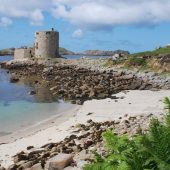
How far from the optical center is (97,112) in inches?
958

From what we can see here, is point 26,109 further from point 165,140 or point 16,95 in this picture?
point 165,140

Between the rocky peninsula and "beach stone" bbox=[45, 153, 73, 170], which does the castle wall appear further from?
"beach stone" bbox=[45, 153, 73, 170]

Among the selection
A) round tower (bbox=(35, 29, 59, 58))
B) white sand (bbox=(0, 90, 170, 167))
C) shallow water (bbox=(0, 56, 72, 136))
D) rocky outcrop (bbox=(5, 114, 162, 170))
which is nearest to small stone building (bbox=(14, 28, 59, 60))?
round tower (bbox=(35, 29, 59, 58))

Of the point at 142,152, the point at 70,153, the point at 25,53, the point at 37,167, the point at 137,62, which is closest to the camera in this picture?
the point at 142,152

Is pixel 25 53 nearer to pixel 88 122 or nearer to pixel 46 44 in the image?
pixel 46 44

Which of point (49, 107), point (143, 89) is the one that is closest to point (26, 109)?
point (49, 107)

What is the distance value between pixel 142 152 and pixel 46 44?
7591 centimetres

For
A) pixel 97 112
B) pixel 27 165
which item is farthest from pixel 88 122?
pixel 27 165

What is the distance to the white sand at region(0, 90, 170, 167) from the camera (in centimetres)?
1737

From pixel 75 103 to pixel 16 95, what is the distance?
1160 centimetres

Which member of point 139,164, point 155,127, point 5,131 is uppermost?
point 155,127

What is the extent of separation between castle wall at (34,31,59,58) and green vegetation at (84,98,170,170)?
75435 mm

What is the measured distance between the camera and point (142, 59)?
5288cm

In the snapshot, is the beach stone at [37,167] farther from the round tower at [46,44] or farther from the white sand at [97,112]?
the round tower at [46,44]
